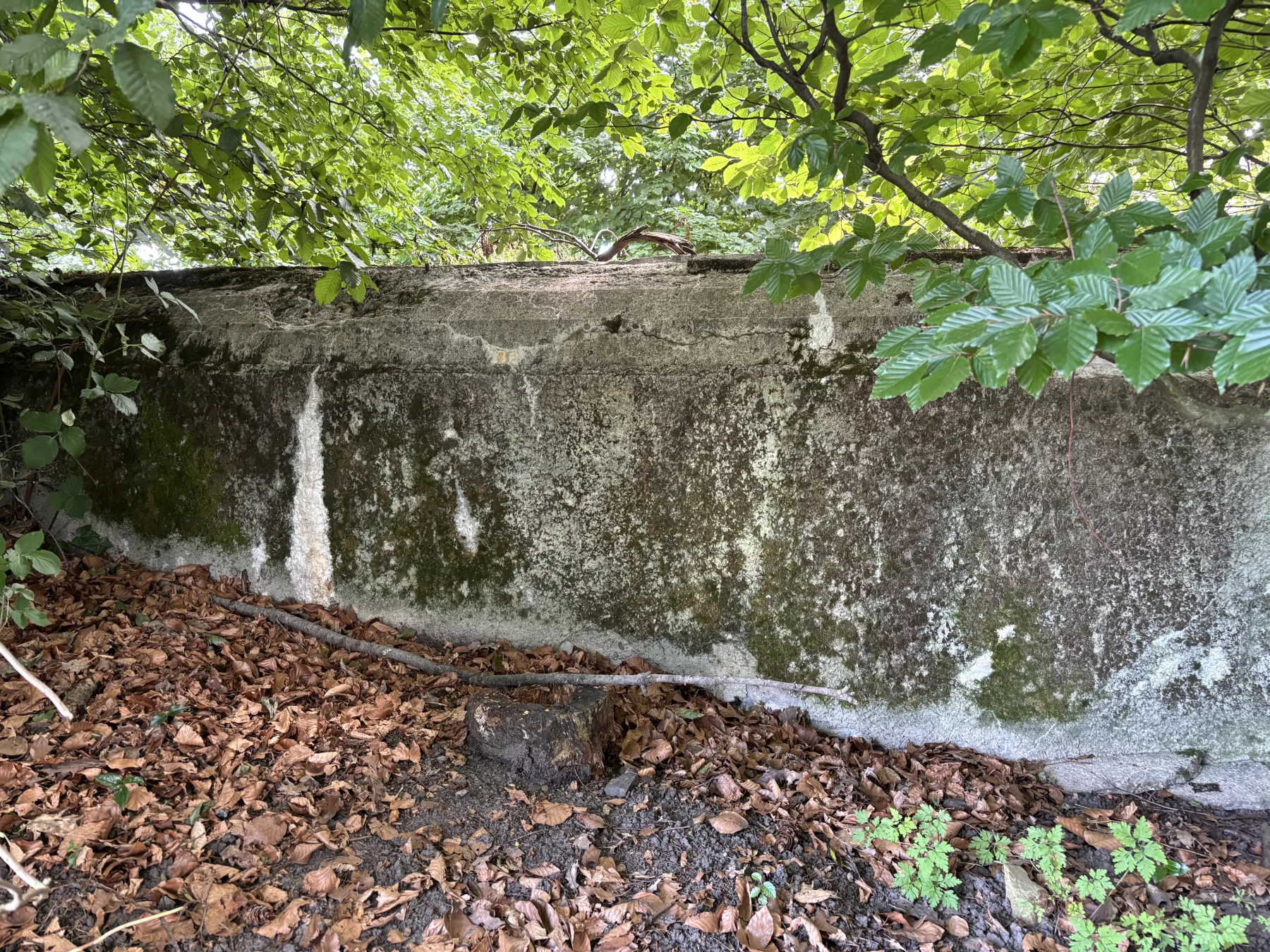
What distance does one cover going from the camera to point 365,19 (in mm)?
1168

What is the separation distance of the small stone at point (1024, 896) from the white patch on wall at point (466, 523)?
1.99 m

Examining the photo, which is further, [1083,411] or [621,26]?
[621,26]

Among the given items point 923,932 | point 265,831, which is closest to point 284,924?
point 265,831

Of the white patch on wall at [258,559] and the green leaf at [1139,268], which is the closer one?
the green leaf at [1139,268]

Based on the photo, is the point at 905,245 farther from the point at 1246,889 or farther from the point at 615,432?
the point at 1246,889

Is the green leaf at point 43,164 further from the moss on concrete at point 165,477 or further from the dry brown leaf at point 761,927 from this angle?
the dry brown leaf at point 761,927

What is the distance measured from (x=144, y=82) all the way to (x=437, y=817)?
1780 millimetres

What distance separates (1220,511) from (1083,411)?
502 mm

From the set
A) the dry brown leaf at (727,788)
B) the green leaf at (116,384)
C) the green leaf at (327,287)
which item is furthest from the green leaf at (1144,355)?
the green leaf at (116,384)

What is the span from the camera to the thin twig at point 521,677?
2.48 metres

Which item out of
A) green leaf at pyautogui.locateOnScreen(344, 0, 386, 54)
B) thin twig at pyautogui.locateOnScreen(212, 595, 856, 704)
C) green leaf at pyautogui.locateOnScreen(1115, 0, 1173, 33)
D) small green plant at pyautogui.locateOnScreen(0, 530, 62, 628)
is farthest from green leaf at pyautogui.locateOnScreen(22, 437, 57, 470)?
green leaf at pyautogui.locateOnScreen(1115, 0, 1173, 33)

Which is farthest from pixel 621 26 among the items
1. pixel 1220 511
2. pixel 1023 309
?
pixel 1220 511

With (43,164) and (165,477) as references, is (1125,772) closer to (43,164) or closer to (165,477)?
(43,164)

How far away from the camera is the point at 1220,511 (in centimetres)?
217
